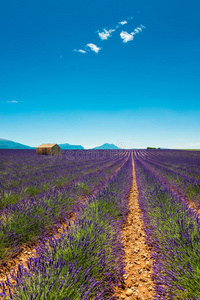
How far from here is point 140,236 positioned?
128 inches

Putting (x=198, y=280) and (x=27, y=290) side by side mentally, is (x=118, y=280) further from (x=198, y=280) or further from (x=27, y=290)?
(x=27, y=290)

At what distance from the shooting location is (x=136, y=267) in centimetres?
232

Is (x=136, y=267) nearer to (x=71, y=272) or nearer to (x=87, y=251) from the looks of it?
(x=87, y=251)

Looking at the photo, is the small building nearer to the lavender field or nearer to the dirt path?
the lavender field

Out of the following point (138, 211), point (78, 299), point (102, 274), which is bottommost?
point (138, 211)

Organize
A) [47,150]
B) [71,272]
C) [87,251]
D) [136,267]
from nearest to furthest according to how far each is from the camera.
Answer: [71,272], [87,251], [136,267], [47,150]

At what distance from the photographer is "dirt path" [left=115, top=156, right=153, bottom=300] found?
1879 millimetres

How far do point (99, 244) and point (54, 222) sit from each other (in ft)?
5.98

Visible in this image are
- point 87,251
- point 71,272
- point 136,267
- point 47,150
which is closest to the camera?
point 71,272

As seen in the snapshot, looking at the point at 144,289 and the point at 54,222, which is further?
the point at 54,222

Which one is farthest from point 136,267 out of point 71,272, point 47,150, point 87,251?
point 47,150

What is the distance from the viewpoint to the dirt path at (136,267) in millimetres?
1879

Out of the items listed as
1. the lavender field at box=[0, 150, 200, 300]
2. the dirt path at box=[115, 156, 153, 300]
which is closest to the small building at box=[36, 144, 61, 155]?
the lavender field at box=[0, 150, 200, 300]

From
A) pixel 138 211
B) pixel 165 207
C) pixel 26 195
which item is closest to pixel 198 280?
pixel 165 207
